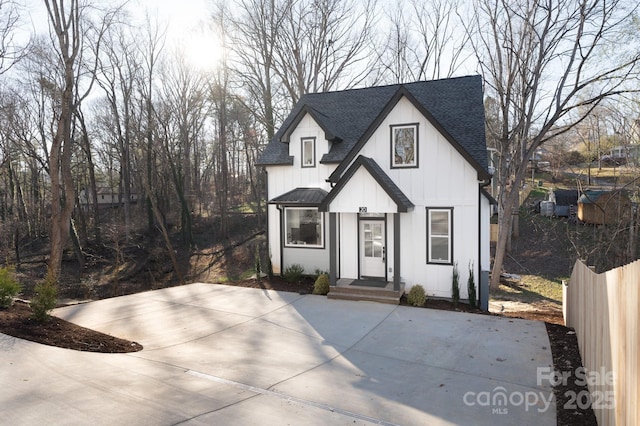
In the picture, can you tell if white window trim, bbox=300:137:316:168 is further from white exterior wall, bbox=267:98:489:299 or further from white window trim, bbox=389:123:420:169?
white window trim, bbox=389:123:420:169

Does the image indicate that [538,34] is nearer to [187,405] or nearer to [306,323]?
[306,323]

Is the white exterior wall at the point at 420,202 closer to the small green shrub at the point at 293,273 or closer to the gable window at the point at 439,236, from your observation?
the gable window at the point at 439,236

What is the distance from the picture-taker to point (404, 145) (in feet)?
40.2

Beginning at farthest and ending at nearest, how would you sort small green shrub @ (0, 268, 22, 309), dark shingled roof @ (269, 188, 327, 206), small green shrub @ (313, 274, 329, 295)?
dark shingled roof @ (269, 188, 327, 206) → small green shrub @ (313, 274, 329, 295) → small green shrub @ (0, 268, 22, 309)

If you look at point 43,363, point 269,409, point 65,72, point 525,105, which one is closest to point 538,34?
point 525,105

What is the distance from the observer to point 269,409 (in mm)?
5246

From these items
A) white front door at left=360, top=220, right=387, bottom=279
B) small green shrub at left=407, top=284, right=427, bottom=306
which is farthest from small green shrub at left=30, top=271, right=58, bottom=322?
small green shrub at left=407, top=284, right=427, bottom=306

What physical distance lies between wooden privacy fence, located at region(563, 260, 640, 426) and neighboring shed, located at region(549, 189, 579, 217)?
23.4 m

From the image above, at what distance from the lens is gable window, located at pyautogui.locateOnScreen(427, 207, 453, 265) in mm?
11617

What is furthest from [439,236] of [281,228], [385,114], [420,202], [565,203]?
[565,203]

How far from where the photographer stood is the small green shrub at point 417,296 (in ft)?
36.4

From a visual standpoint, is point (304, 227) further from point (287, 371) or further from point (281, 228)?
point (287, 371)

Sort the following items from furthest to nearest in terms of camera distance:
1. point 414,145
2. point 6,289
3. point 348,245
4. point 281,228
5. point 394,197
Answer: point 281,228 → point 348,245 → point 414,145 → point 394,197 → point 6,289

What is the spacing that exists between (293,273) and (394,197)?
15.8 feet
